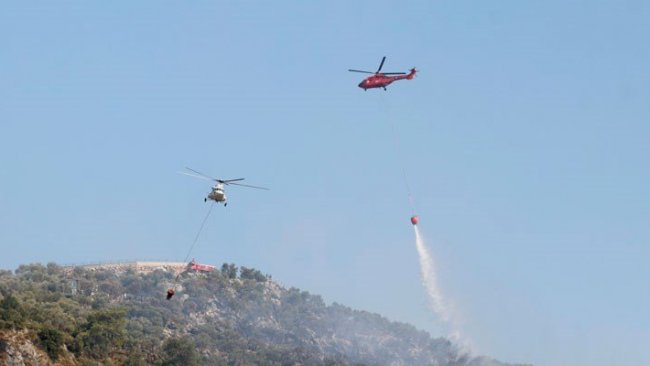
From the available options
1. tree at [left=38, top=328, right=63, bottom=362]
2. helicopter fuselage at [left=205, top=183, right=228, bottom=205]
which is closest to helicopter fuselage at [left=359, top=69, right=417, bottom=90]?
helicopter fuselage at [left=205, top=183, right=228, bottom=205]

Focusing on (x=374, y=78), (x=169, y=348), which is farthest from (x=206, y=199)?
(x=169, y=348)

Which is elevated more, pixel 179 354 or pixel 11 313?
pixel 179 354

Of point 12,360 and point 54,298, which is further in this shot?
point 54,298

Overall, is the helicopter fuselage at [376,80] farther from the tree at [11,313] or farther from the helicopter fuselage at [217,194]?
the tree at [11,313]

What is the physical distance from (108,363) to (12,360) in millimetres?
22633

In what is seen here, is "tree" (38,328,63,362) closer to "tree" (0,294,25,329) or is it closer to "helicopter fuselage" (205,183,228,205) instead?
"tree" (0,294,25,329)

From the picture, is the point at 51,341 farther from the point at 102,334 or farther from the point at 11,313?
the point at 102,334

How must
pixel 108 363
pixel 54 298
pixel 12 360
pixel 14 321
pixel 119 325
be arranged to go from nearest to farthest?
pixel 12 360, pixel 14 321, pixel 108 363, pixel 119 325, pixel 54 298

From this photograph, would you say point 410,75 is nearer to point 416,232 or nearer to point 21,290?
point 416,232

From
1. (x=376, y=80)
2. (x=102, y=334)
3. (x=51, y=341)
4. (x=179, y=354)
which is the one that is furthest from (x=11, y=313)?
(x=376, y=80)

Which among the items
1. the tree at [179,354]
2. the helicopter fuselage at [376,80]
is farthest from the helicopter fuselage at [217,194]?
the tree at [179,354]

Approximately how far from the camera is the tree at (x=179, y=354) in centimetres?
16862

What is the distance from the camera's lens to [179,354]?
172m

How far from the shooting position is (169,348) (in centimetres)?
17312
